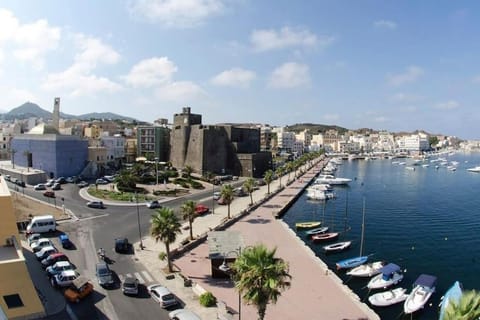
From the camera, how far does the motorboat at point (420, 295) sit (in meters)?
28.7

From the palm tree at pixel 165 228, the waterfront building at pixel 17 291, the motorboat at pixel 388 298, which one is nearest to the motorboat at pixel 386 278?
the motorboat at pixel 388 298

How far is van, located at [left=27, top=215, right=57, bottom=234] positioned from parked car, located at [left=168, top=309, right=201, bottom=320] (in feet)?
79.7

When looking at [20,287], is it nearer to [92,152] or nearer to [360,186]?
[92,152]

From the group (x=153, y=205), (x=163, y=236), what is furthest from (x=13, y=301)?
(x=153, y=205)

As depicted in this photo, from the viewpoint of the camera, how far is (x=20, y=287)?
72.0 feet

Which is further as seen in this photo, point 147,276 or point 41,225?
point 41,225

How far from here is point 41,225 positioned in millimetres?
39750

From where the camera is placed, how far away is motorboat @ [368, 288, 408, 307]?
29.6 meters

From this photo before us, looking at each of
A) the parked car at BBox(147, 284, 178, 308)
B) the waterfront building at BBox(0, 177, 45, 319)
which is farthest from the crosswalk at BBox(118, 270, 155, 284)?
the waterfront building at BBox(0, 177, 45, 319)

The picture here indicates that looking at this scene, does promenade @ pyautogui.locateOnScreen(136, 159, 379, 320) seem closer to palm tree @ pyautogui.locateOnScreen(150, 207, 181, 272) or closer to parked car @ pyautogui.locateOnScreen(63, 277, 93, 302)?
palm tree @ pyautogui.locateOnScreen(150, 207, 181, 272)

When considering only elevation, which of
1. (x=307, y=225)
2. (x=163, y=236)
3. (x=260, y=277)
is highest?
(x=260, y=277)

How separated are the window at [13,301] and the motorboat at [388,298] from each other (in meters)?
25.8

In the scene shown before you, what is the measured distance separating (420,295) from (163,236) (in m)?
21.9

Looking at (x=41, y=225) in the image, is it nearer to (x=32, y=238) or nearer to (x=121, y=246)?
(x=32, y=238)
